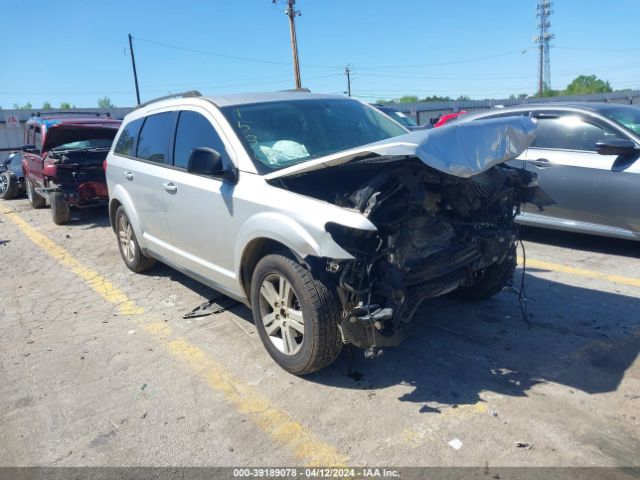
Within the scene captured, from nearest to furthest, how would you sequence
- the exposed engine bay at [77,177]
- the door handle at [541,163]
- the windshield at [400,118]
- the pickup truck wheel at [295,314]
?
1. the pickup truck wheel at [295,314]
2. the door handle at [541,163]
3. the exposed engine bay at [77,177]
4. the windshield at [400,118]

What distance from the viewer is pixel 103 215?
36.7ft

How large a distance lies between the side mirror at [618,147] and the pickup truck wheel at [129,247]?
5.19 m

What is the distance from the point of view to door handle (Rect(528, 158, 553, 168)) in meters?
6.37

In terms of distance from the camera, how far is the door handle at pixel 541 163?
20.9ft

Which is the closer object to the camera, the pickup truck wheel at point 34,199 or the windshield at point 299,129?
the windshield at point 299,129

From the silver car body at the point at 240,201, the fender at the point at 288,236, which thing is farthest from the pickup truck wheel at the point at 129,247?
the fender at the point at 288,236

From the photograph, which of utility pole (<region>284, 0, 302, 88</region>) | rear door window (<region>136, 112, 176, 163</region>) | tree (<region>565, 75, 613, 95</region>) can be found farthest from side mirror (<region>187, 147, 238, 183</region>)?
tree (<region>565, 75, 613, 95</region>)

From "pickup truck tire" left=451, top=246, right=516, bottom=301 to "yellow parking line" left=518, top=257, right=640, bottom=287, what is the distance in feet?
4.48

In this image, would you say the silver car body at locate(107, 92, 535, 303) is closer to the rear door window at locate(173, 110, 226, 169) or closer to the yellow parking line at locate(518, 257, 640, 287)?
the rear door window at locate(173, 110, 226, 169)

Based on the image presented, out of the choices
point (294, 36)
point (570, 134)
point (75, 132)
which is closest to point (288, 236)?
point (570, 134)

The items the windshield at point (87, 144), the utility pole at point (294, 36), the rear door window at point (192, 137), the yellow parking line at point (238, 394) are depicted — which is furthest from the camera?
the utility pole at point (294, 36)

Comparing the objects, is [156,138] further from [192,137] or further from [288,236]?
[288,236]

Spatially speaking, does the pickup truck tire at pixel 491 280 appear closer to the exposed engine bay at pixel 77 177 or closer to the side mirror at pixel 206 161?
the side mirror at pixel 206 161

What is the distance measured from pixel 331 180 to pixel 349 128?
3.38ft
